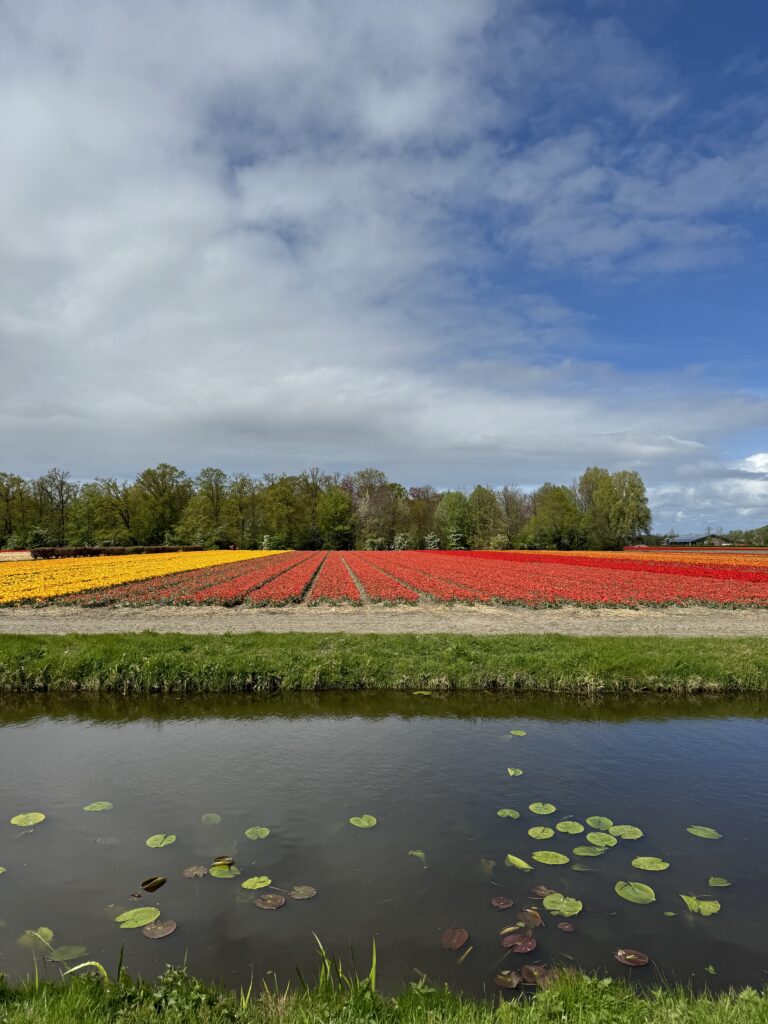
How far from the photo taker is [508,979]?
14.0ft

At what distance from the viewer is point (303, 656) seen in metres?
13.5

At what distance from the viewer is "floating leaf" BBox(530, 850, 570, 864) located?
228 inches

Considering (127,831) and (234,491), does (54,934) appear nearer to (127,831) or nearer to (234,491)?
(127,831)

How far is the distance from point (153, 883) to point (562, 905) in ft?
12.1

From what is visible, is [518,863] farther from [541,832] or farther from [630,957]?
[630,957]

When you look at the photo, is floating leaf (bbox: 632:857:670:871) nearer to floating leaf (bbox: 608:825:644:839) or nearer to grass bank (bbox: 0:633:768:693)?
floating leaf (bbox: 608:825:644:839)

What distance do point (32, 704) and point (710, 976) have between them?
12.2 metres

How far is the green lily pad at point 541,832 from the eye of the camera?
20.6 feet

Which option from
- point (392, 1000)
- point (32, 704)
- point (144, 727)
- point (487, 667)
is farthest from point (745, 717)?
point (32, 704)

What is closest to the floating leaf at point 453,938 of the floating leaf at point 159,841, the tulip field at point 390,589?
the floating leaf at point 159,841

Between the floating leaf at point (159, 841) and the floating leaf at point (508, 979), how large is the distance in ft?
11.8

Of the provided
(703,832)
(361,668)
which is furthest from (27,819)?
(703,832)

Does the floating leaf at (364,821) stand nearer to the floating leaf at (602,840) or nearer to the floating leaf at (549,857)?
the floating leaf at (549,857)

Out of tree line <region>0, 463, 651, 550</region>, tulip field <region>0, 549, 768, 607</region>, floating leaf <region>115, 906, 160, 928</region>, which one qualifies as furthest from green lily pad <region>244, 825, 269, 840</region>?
tree line <region>0, 463, 651, 550</region>
